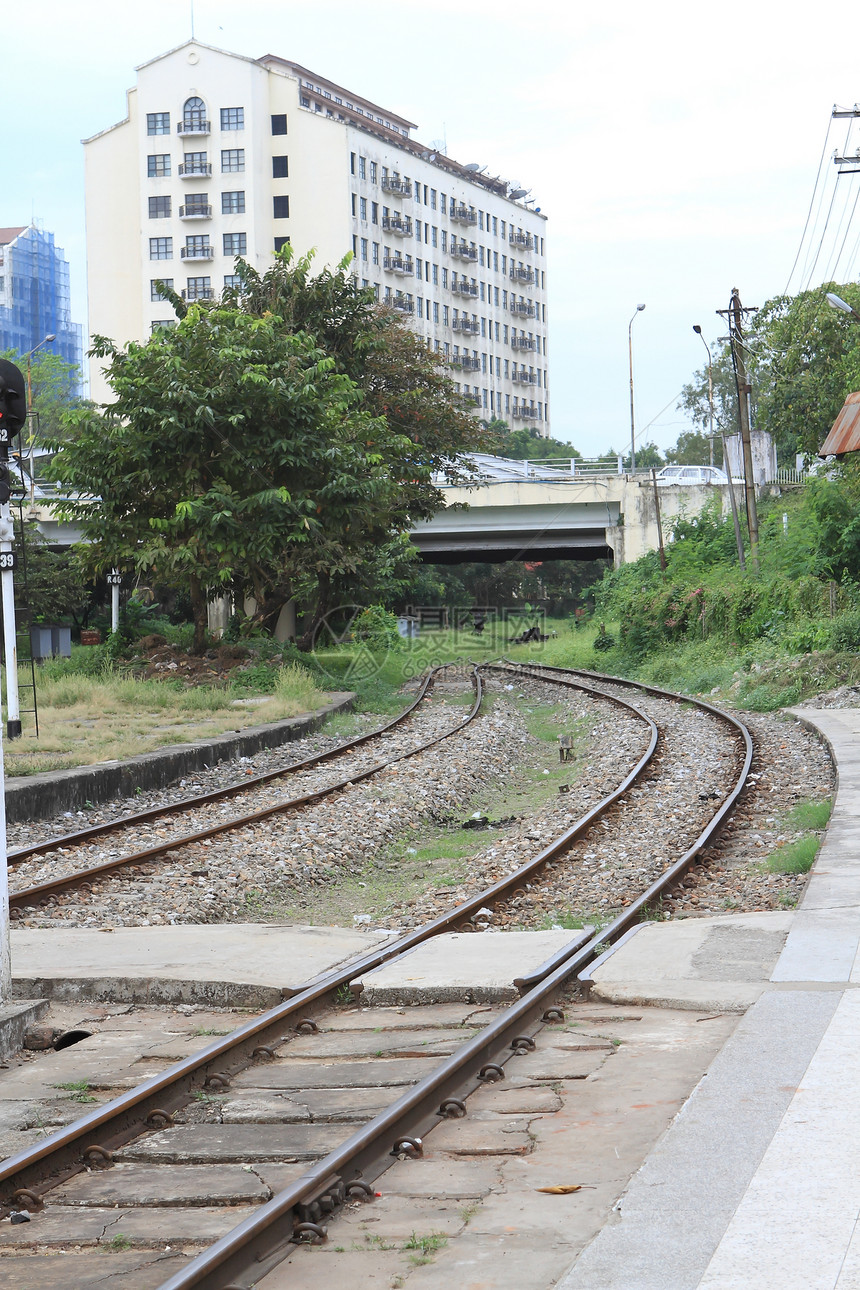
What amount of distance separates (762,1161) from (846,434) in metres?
23.6

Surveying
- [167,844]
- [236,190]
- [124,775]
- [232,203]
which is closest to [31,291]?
[232,203]

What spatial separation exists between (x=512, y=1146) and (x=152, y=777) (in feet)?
42.2

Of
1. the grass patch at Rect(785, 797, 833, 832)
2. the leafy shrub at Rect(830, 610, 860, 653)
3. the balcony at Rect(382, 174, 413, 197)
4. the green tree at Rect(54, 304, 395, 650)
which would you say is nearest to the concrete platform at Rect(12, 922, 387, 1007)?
the grass patch at Rect(785, 797, 833, 832)

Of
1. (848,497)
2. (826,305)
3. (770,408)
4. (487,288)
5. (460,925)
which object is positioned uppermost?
(487,288)

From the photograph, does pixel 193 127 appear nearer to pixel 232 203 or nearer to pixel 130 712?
pixel 232 203

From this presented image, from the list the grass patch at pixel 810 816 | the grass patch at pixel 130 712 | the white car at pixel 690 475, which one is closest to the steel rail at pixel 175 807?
the grass patch at pixel 130 712

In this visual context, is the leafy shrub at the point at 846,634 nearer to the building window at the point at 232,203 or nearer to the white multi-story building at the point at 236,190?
the white multi-story building at the point at 236,190

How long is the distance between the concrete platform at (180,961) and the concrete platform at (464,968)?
1.57 ft

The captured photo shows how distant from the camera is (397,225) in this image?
306 ft

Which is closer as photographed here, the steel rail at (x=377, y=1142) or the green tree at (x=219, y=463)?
the steel rail at (x=377, y=1142)

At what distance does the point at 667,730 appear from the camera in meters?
22.2

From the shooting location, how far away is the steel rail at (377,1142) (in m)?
3.96

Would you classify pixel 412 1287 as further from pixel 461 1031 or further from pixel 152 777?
pixel 152 777

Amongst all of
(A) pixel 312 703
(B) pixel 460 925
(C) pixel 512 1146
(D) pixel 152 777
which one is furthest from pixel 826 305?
(C) pixel 512 1146
